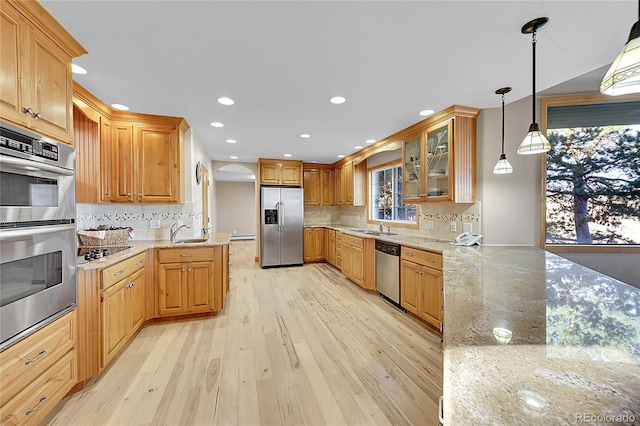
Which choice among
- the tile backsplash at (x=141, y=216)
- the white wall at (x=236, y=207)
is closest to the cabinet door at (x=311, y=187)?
the tile backsplash at (x=141, y=216)

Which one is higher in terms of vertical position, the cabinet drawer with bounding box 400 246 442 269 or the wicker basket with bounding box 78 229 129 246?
the wicker basket with bounding box 78 229 129 246

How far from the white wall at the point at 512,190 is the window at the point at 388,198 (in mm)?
1268

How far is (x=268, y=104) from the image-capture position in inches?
105

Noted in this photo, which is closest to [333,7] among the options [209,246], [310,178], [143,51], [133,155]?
[143,51]

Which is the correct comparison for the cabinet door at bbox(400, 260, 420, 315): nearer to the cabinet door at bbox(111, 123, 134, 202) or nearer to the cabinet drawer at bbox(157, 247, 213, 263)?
the cabinet drawer at bbox(157, 247, 213, 263)

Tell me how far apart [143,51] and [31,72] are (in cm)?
62

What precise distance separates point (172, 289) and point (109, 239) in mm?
832

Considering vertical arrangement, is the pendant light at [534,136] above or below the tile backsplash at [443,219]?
above

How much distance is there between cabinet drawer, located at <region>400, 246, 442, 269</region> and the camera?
2.60 m

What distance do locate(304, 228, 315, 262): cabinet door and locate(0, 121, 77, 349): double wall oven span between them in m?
4.31

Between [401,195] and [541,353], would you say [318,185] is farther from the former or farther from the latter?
[541,353]

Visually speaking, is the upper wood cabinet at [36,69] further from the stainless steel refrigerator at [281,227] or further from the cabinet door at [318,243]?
the cabinet door at [318,243]

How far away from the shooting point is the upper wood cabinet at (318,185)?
20.0 ft

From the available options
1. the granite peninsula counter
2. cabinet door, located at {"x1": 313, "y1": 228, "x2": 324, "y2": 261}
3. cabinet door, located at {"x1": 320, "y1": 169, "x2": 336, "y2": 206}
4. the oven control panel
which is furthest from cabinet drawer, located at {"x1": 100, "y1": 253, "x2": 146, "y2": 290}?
cabinet door, located at {"x1": 320, "y1": 169, "x2": 336, "y2": 206}
